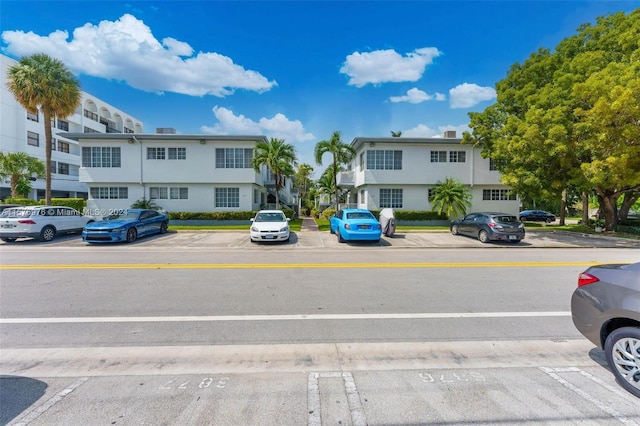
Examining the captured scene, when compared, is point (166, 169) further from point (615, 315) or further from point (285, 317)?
point (615, 315)

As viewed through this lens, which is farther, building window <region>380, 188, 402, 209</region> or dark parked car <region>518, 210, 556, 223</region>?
dark parked car <region>518, 210, 556, 223</region>

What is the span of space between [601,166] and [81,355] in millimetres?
19089

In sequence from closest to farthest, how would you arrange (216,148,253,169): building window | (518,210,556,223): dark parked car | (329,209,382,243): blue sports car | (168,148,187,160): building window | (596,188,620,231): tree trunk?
(329,209,382,243): blue sports car, (596,188,620,231): tree trunk, (168,148,187,160): building window, (216,148,253,169): building window, (518,210,556,223): dark parked car

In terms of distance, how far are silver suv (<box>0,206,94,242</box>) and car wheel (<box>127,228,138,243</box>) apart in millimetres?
3935

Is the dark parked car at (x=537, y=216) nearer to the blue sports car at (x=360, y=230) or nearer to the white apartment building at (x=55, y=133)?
the blue sports car at (x=360, y=230)

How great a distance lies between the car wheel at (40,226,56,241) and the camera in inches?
575

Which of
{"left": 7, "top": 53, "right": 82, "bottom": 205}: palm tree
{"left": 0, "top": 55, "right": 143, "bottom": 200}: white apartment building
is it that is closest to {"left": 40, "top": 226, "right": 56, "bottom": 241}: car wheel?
{"left": 7, "top": 53, "right": 82, "bottom": 205}: palm tree

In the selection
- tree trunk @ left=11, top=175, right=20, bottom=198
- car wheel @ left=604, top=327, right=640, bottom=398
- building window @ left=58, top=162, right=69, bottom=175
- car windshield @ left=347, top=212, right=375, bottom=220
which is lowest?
car wheel @ left=604, top=327, right=640, bottom=398

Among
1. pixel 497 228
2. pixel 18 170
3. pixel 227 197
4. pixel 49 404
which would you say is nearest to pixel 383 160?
pixel 497 228

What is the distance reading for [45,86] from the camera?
19.1 metres

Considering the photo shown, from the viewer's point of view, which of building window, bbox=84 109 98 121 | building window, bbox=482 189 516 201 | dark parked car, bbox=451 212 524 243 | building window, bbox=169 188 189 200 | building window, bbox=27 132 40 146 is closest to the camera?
dark parked car, bbox=451 212 524 243

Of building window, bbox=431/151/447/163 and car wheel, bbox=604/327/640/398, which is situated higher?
building window, bbox=431/151/447/163

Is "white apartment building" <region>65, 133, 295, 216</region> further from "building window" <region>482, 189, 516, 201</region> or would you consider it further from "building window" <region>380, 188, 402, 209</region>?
"building window" <region>482, 189, 516, 201</region>

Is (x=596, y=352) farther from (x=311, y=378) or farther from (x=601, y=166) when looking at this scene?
(x=601, y=166)
